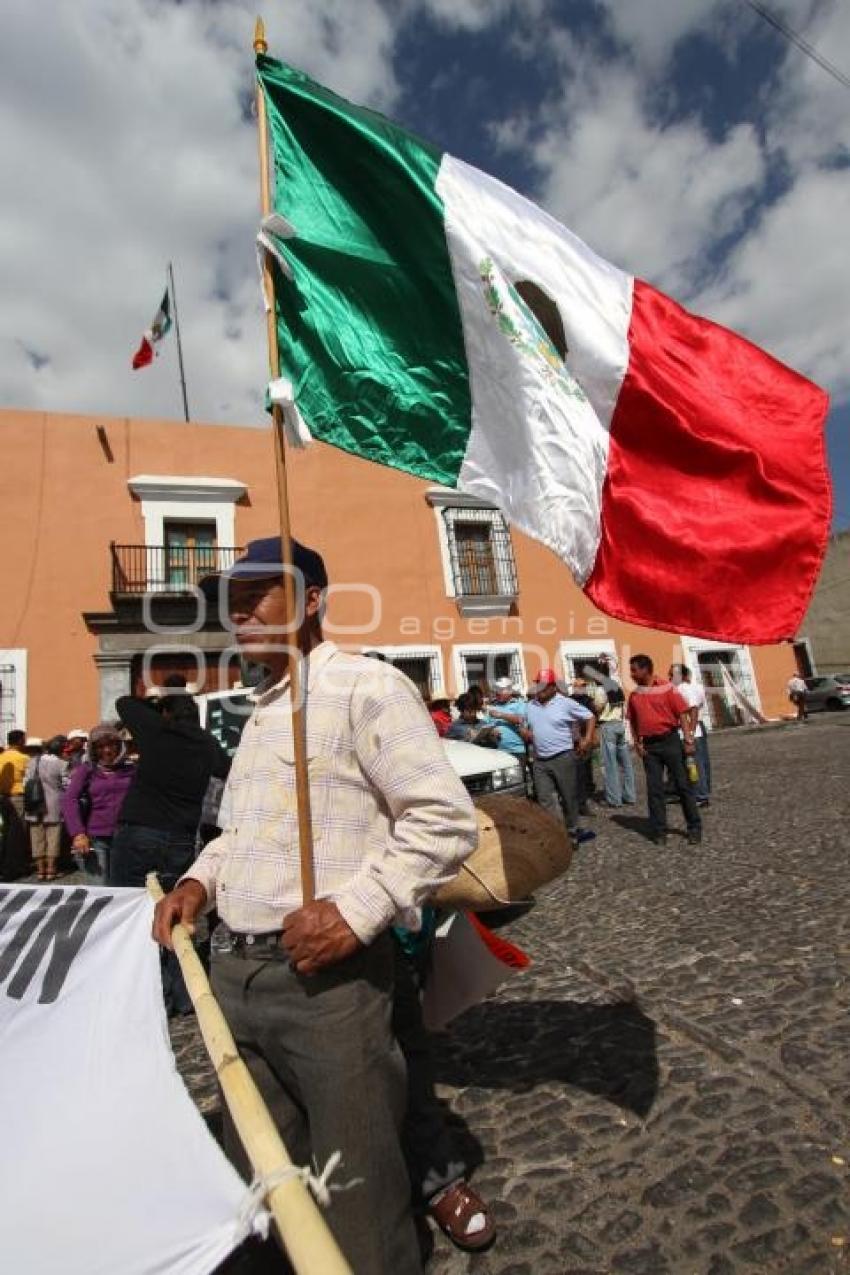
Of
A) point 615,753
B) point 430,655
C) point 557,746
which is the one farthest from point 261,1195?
point 430,655

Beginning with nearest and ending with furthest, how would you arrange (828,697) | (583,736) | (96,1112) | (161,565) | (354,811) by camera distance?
(96,1112) < (354,811) < (583,736) < (161,565) < (828,697)

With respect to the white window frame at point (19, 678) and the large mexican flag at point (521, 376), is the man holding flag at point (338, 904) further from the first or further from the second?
the white window frame at point (19, 678)

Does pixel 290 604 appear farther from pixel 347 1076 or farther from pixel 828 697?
pixel 828 697

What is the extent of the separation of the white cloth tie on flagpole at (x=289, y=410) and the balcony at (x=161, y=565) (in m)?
13.1

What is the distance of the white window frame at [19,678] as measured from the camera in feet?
45.1

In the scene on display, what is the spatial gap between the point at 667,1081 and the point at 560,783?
14.9ft

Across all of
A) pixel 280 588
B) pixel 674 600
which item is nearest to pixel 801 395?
pixel 674 600

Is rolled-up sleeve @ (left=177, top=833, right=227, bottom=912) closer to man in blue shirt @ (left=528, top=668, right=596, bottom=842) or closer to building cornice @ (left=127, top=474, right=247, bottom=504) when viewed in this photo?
man in blue shirt @ (left=528, top=668, right=596, bottom=842)

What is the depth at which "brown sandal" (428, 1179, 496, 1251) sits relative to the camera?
1994 mm

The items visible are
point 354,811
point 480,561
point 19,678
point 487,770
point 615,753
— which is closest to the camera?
point 354,811

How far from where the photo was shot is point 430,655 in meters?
16.9

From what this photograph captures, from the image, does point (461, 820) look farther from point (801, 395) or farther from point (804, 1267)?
point (801, 395)

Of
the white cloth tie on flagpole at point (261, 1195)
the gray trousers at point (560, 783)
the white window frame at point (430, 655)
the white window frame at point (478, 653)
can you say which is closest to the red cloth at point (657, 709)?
the gray trousers at point (560, 783)

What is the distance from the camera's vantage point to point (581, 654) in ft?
60.7
